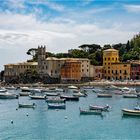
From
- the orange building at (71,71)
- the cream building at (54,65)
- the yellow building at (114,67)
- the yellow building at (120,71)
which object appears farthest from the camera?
the yellow building at (114,67)

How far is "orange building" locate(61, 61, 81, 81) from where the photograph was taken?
105375 mm

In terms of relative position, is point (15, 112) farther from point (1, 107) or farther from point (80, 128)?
point (80, 128)

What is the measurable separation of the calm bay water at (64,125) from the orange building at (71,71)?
53895 mm

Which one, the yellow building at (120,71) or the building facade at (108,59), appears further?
the building facade at (108,59)

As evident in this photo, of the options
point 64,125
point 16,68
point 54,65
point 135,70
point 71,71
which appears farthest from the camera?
point 16,68

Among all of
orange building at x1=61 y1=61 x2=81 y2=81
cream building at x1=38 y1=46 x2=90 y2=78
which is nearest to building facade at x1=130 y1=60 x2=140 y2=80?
cream building at x1=38 y1=46 x2=90 y2=78

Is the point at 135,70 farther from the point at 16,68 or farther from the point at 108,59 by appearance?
the point at 16,68

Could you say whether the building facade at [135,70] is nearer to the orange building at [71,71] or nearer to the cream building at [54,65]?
the cream building at [54,65]

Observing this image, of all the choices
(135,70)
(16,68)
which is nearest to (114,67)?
(135,70)

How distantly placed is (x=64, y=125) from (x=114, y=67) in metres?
71.5

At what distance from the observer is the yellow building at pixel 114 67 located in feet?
359

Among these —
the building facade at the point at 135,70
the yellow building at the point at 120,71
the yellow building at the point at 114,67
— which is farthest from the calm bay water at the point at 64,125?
the yellow building at the point at 114,67

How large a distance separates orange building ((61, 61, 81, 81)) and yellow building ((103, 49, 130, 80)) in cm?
824

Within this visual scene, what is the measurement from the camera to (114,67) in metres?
110
